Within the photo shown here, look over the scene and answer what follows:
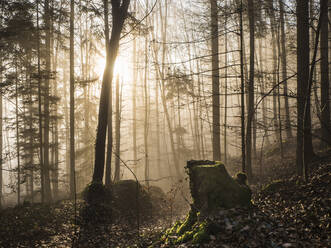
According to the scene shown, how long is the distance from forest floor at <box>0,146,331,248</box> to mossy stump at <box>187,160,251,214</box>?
7.8 inches

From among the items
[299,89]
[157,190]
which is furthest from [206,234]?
[157,190]

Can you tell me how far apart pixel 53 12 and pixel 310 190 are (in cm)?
1258

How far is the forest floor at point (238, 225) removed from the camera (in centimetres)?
368

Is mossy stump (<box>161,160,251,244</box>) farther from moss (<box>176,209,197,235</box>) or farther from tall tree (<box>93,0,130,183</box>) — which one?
tall tree (<box>93,0,130,183</box>)

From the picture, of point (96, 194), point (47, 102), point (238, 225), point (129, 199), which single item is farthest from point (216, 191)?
point (47, 102)

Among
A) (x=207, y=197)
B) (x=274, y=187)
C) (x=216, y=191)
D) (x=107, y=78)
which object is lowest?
(x=274, y=187)

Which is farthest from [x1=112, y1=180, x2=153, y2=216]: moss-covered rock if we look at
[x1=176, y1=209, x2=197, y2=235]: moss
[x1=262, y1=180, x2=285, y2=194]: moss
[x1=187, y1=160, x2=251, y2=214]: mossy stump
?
[x1=262, y1=180, x2=285, y2=194]: moss

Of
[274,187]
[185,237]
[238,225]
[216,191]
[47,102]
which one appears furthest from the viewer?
[47,102]

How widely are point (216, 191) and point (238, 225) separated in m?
0.79

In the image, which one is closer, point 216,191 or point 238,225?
point 238,225

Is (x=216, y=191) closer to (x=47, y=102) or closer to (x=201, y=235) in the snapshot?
(x=201, y=235)

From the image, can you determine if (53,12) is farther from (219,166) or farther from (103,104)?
(219,166)

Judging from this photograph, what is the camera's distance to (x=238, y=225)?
4.00 meters

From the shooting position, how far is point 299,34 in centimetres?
750
